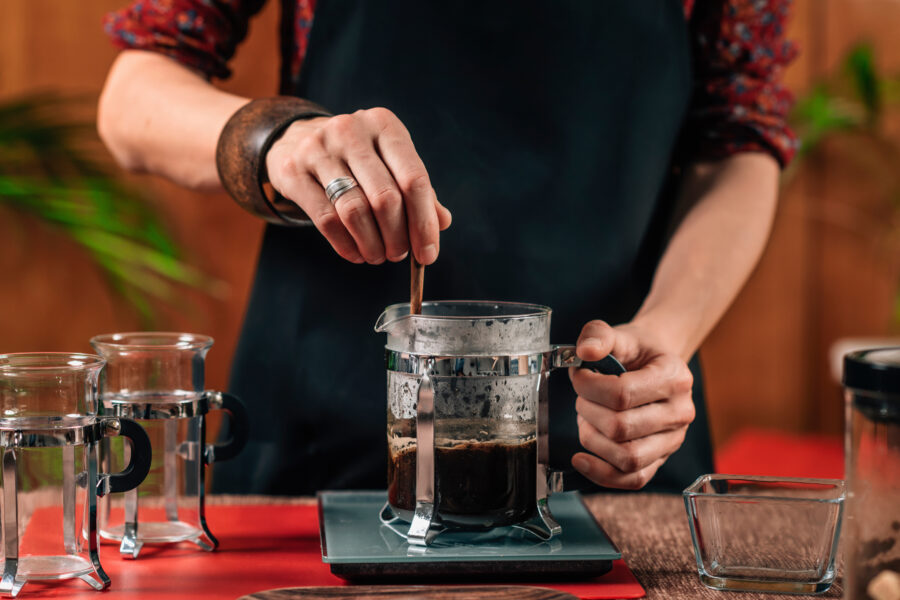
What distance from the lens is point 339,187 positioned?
759mm

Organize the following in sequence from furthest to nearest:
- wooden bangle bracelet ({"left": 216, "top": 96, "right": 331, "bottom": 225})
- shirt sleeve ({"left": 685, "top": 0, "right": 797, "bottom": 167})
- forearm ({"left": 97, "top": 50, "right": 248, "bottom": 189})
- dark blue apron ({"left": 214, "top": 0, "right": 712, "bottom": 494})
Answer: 1. shirt sleeve ({"left": 685, "top": 0, "right": 797, "bottom": 167})
2. dark blue apron ({"left": 214, "top": 0, "right": 712, "bottom": 494})
3. forearm ({"left": 97, "top": 50, "right": 248, "bottom": 189})
4. wooden bangle bracelet ({"left": 216, "top": 96, "right": 331, "bottom": 225})

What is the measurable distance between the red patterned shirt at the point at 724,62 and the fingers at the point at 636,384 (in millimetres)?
469

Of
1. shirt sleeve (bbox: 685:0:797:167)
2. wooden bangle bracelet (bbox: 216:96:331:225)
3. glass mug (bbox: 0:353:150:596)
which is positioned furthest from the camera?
shirt sleeve (bbox: 685:0:797:167)

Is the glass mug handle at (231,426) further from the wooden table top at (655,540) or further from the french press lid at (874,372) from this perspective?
the french press lid at (874,372)

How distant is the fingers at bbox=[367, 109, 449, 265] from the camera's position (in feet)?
2.44

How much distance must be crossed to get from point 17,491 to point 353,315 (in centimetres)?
52

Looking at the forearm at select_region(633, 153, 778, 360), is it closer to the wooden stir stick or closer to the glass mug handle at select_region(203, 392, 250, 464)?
the wooden stir stick

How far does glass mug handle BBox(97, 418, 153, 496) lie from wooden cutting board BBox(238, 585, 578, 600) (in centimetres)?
15

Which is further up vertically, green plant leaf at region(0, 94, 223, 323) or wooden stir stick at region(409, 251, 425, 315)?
green plant leaf at region(0, 94, 223, 323)

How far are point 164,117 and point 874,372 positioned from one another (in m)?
0.81

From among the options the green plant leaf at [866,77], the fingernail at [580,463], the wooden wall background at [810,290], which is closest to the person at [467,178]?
the fingernail at [580,463]

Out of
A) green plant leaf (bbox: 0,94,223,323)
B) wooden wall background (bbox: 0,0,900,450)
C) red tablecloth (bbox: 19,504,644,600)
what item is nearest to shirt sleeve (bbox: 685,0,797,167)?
red tablecloth (bbox: 19,504,644,600)

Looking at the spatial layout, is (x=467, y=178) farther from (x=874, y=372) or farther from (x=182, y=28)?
(x=874, y=372)

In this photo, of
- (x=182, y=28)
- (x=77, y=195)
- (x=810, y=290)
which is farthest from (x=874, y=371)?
(x=810, y=290)
